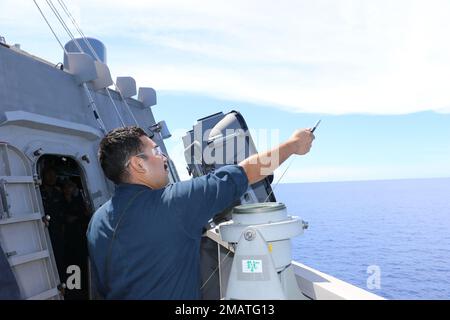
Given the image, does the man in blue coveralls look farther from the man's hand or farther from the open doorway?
the open doorway

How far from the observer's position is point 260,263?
1.95 m

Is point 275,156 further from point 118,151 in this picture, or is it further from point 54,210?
point 54,210

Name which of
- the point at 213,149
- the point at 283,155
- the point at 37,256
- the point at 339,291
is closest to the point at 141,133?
the point at 283,155

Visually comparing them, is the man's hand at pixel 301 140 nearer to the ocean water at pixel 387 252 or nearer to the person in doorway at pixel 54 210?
the person in doorway at pixel 54 210

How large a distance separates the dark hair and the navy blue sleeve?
0.27 m

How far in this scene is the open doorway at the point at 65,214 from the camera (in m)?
5.72

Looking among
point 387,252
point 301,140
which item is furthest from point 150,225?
point 387,252

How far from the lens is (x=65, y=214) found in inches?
230

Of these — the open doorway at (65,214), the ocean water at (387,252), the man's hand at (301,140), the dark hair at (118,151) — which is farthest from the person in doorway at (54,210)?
the ocean water at (387,252)

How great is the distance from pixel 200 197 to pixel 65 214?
188 inches

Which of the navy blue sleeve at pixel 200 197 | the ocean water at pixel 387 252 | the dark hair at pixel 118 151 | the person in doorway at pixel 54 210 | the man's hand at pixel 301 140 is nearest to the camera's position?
the navy blue sleeve at pixel 200 197

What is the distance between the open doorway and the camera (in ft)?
18.8
